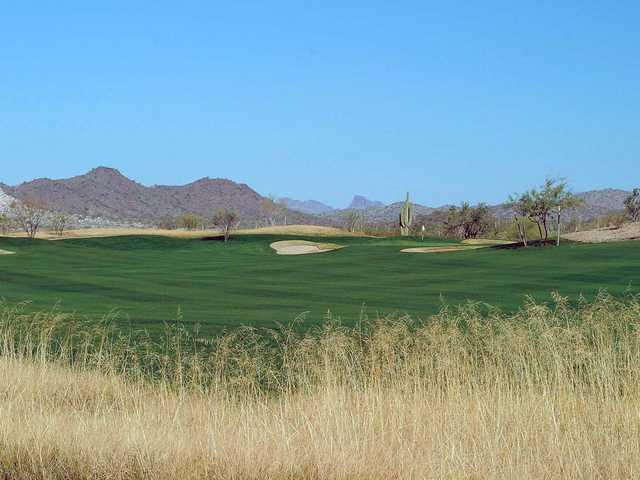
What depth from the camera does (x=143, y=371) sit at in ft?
48.0

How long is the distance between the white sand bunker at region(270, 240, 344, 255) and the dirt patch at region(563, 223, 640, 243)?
1693 centimetres

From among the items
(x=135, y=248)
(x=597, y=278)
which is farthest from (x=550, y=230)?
(x=597, y=278)

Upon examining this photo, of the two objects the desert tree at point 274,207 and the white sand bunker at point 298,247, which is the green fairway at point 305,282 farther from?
the desert tree at point 274,207

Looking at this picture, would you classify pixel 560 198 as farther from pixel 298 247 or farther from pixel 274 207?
pixel 274 207

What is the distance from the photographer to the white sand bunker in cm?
6162

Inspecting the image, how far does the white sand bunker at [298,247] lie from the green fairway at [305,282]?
11.2m

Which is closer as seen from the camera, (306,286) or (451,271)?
(306,286)

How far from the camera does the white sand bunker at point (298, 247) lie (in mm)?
61625

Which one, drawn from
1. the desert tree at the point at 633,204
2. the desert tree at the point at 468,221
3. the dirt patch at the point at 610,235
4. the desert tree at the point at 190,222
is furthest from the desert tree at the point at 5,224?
the desert tree at the point at 633,204

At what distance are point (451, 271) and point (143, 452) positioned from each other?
29.3 m

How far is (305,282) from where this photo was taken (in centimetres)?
3362

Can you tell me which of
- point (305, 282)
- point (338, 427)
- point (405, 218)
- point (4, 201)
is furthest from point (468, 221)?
point (4, 201)

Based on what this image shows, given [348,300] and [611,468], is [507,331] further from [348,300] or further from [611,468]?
[348,300]

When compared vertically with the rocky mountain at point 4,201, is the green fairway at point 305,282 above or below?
below
